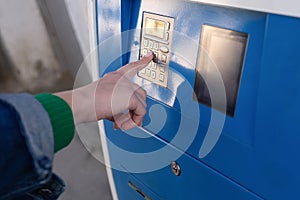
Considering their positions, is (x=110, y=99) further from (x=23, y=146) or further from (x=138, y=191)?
(x=138, y=191)

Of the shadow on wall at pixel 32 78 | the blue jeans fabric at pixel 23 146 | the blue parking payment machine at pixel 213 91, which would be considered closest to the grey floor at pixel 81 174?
the shadow on wall at pixel 32 78

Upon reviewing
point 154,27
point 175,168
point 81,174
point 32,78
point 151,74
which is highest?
point 154,27

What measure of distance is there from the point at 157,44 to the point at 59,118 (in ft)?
1.14

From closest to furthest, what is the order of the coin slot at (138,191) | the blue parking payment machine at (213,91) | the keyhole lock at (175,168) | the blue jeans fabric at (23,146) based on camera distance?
the blue jeans fabric at (23,146) → the blue parking payment machine at (213,91) → the keyhole lock at (175,168) → the coin slot at (138,191)

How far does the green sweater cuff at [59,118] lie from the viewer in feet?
1.88

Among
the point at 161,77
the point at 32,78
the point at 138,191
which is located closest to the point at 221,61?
the point at 161,77

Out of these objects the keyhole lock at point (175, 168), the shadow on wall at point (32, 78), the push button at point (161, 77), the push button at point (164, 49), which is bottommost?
the shadow on wall at point (32, 78)

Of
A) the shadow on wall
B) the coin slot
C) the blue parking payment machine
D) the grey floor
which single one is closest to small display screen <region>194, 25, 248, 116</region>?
the blue parking payment machine

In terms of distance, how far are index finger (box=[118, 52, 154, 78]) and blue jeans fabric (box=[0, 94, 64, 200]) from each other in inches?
10.5

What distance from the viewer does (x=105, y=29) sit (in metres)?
1.00

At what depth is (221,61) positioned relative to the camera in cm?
72

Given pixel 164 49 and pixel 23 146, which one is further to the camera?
pixel 164 49

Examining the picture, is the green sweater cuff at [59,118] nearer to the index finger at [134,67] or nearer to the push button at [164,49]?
the index finger at [134,67]

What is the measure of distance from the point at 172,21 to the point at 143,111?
0.21m
